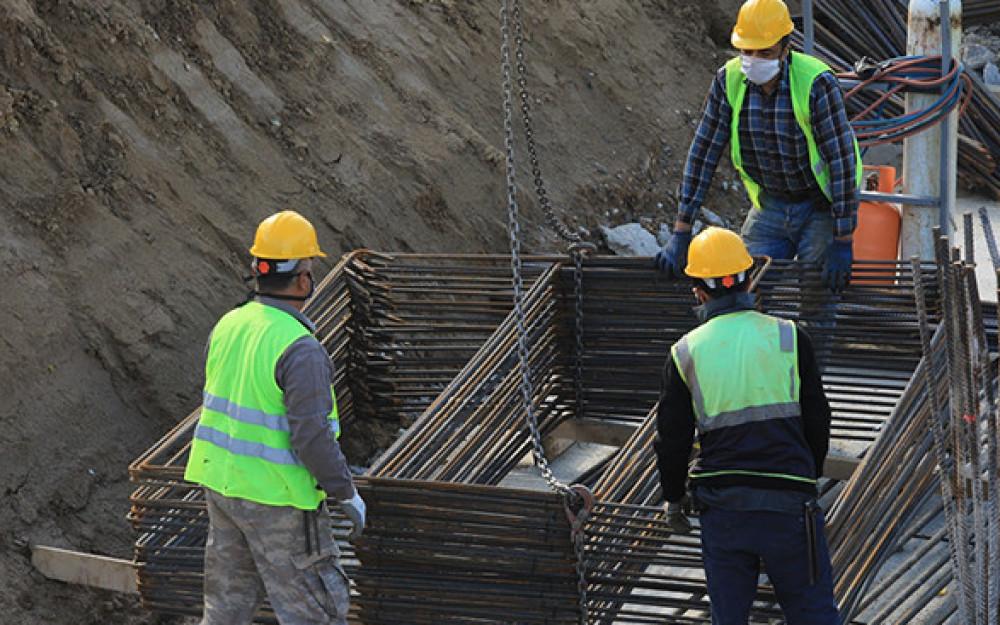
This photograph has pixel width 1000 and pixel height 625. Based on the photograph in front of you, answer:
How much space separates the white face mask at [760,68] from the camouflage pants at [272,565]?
318 centimetres

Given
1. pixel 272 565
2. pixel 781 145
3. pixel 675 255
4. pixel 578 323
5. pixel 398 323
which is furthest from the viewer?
pixel 398 323

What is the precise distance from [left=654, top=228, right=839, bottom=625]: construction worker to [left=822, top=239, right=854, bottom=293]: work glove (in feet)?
7.43

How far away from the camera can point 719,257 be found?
5602mm

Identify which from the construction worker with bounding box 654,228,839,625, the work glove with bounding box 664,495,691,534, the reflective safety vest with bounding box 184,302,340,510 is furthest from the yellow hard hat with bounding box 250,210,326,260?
the work glove with bounding box 664,495,691,534

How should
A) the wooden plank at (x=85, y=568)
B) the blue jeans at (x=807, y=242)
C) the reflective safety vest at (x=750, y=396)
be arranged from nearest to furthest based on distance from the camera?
the reflective safety vest at (x=750, y=396) → the wooden plank at (x=85, y=568) → the blue jeans at (x=807, y=242)

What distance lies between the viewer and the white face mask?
7625 millimetres

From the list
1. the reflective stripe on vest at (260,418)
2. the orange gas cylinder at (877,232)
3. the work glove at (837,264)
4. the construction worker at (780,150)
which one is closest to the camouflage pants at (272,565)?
the reflective stripe on vest at (260,418)

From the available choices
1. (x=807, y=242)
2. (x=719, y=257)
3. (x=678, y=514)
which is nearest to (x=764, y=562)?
(x=678, y=514)

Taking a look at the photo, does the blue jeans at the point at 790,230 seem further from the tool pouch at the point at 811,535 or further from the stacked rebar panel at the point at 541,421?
the tool pouch at the point at 811,535

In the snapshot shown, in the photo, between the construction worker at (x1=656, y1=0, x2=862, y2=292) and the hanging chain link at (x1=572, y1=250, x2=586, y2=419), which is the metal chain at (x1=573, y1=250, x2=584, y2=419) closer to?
the hanging chain link at (x1=572, y1=250, x2=586, y2=419)

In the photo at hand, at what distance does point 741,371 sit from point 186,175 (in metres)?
4.80

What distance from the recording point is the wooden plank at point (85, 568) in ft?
23.5

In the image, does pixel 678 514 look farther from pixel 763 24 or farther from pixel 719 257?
pixel 763 24

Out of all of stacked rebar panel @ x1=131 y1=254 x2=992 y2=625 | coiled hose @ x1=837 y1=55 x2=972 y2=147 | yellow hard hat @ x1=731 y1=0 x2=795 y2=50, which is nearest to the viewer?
stacked rebar panel @ x1=131 y1=254 x2=992 y2=625
